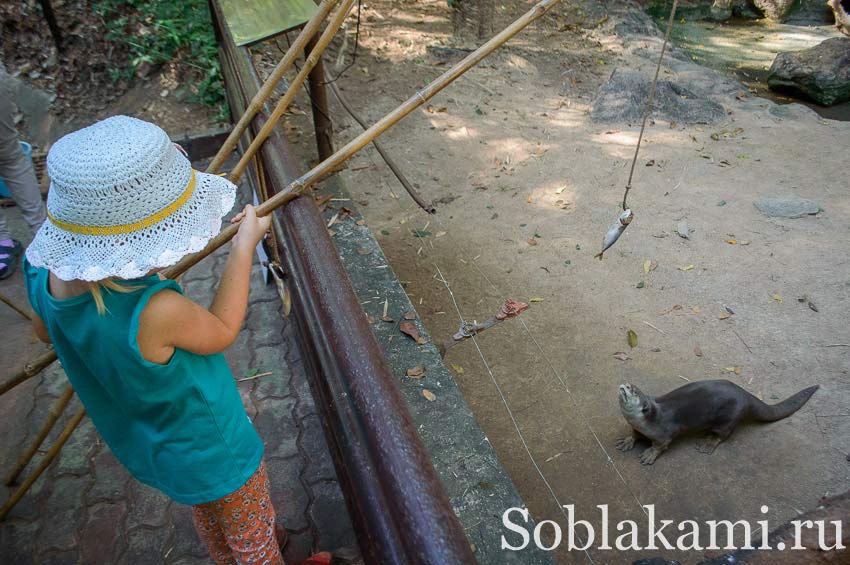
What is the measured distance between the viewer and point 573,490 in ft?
9.89

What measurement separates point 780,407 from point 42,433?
3734 mm

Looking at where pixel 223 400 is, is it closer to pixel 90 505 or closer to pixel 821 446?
pixel 90 505

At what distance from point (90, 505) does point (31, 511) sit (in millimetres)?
221

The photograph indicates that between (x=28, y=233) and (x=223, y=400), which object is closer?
(x=223, y=400)

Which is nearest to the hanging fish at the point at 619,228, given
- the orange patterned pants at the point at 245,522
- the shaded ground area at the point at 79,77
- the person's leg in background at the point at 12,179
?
the orange patterned pants at the point at 245,522

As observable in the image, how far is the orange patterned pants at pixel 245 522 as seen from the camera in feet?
5.28

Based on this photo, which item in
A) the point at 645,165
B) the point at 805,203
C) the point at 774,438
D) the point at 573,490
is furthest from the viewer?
the point at 645,165

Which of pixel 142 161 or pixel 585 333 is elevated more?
pixel 142 161

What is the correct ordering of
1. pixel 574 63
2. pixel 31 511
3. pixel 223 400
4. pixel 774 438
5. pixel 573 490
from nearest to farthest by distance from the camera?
pixel 223 400
pixel 31 511
pixel 573 490
pixel 774 438
pixel 574 63

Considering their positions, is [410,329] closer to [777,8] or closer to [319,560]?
[319,560]

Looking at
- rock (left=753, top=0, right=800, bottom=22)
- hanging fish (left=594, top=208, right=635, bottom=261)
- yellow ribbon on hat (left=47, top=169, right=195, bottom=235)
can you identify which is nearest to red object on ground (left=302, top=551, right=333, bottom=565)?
yellow ribbon on hat (left=47, top=169, right=195, bottom=235)

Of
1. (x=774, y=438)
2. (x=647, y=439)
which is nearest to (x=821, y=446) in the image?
(x=774, y=438)

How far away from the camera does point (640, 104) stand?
6.64 meters

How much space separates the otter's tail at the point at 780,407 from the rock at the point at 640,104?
397cm
